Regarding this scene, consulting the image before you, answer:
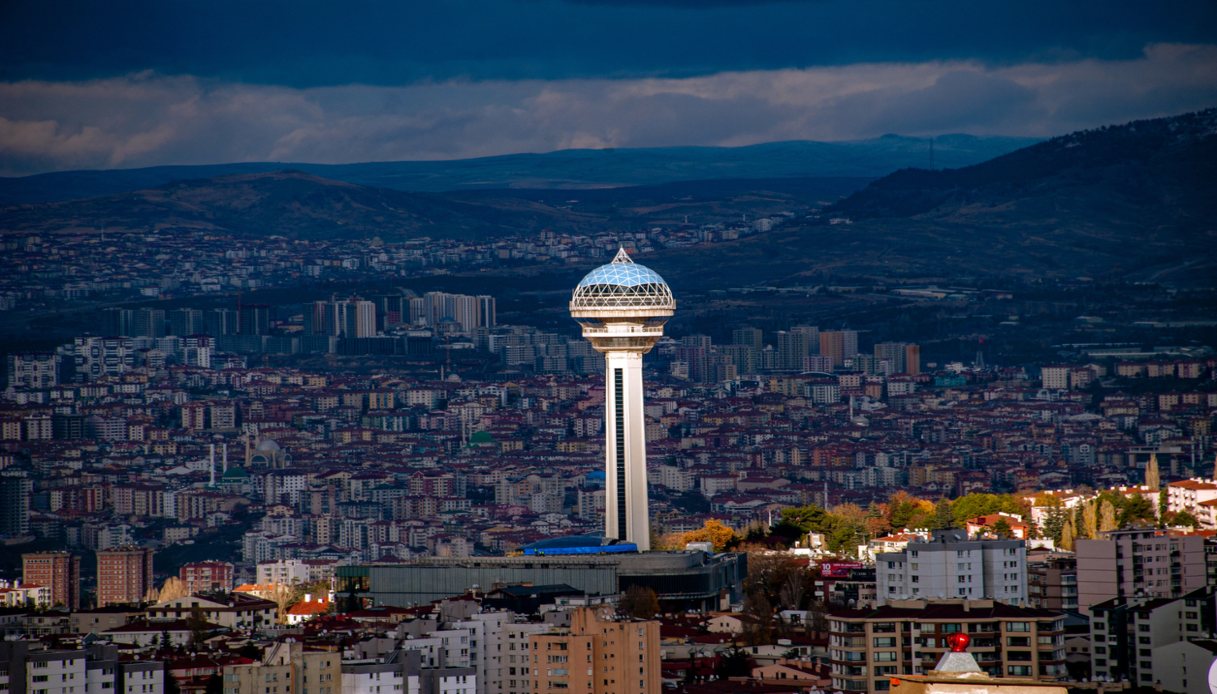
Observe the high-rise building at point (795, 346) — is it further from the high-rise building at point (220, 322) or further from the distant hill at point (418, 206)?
the high-rise building at point (220, 322)

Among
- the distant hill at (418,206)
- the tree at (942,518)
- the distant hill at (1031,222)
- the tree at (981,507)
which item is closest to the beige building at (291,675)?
the tree at (942,518)

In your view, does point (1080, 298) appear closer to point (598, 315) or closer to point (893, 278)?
point (893, 278)

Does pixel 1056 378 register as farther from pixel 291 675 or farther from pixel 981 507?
pixel 291 675

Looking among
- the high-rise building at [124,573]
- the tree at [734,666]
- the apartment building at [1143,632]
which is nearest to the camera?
the apartment building at [1143,632]

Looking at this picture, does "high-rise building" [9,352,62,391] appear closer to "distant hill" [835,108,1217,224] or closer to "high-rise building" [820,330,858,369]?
"high-rise building" [820,330,858,369]

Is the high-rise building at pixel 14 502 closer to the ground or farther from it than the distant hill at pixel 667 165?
Result: closer to the ground

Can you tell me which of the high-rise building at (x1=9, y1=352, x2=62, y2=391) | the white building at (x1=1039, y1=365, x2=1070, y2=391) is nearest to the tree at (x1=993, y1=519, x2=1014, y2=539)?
the white building at (x1=1039, y1=365, x2=1070, y2=391)
